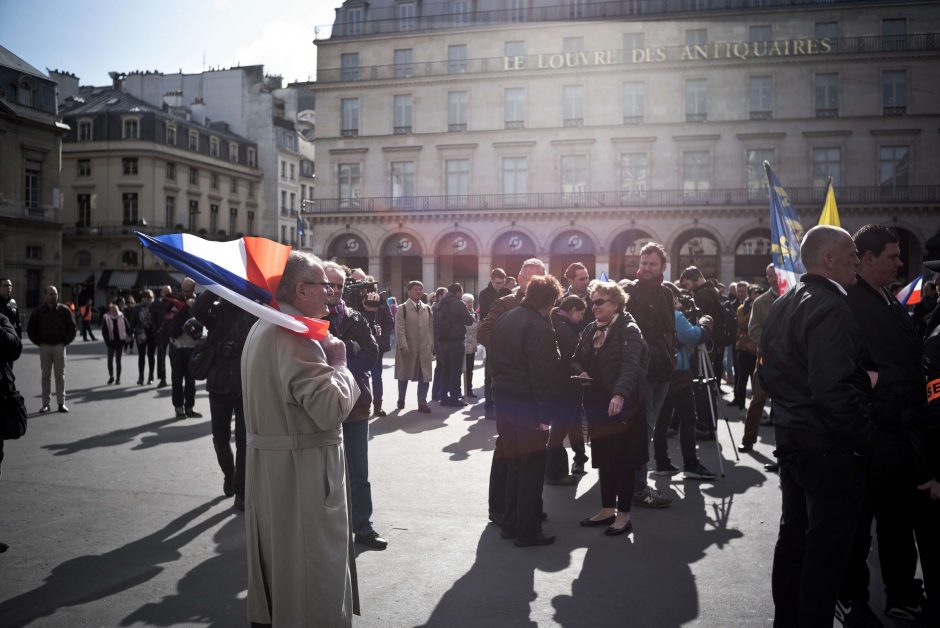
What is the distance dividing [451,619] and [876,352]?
2.74 metres

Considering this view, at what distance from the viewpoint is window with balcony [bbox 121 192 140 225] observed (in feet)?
181

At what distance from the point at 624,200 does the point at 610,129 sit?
13.0ft

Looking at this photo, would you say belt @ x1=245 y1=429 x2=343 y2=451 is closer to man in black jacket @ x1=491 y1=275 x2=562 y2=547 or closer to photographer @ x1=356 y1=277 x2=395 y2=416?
man in black jacket @ x1=491 y1=275 x2=562 y2=547

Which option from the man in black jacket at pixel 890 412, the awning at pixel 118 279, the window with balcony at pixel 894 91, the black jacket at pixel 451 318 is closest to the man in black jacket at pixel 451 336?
the black jacket at pixel 451 318

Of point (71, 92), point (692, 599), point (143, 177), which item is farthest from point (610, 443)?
point (71, 92)

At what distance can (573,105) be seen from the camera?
4203 cm

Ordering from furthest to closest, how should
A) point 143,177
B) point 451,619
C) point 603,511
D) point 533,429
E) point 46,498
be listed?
1. point 143,177
2. point 46,498
3. point 603,511
4. point 533,429
5. point 451,619

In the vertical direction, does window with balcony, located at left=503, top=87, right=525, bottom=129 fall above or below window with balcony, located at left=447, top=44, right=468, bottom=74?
below

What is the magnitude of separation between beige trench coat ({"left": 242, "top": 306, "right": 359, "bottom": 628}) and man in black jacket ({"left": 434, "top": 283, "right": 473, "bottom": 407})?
9834 mm

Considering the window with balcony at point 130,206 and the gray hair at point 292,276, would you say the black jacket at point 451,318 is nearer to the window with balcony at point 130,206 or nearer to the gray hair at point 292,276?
the gray hair at point 292,276

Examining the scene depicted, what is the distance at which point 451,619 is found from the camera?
4402 millimetres

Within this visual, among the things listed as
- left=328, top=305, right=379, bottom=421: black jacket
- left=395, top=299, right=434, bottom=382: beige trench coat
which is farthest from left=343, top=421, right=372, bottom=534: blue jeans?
left=395, top=299, right=434, bottom=382: beige trench coat

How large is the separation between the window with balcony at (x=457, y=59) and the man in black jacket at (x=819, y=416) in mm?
42149

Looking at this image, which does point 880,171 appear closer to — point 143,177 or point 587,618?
point 587,618
